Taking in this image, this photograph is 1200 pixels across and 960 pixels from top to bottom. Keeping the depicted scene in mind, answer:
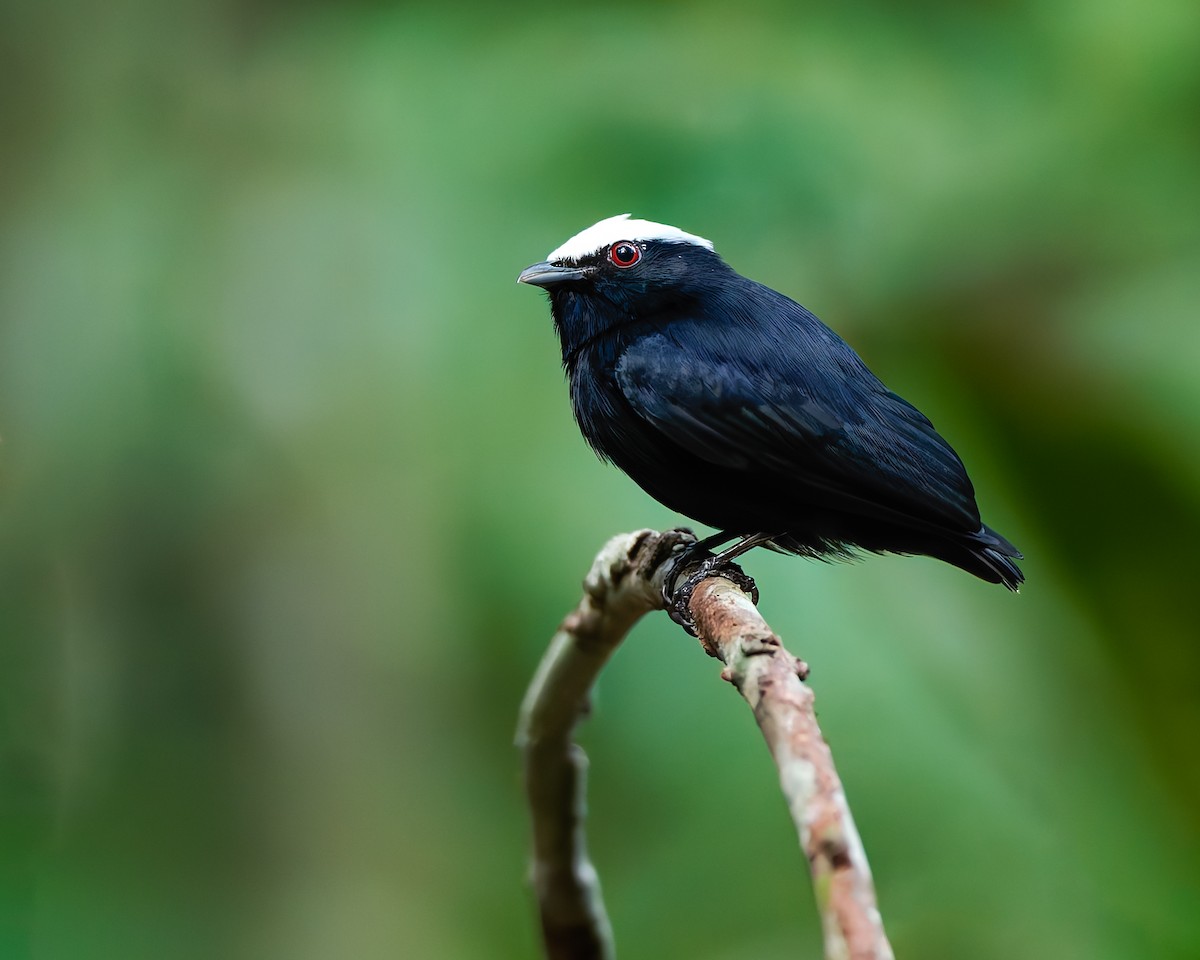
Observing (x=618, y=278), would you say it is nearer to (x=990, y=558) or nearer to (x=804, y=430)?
(x=804, y=430)

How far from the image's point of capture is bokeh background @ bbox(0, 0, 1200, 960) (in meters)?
3.38

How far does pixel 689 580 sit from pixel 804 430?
1.05 ft

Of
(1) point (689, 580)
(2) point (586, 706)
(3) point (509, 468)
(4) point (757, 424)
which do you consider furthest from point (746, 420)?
(3) point (509, 468)

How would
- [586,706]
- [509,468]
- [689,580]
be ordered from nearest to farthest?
[689,580] < [586,706] < [509,468]

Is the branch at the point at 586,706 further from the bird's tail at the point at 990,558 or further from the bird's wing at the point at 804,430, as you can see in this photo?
the bird's tail at the point at 990,558

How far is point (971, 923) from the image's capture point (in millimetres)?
3273

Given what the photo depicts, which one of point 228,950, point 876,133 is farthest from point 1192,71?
point 228,950

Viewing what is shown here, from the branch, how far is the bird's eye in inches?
22.2

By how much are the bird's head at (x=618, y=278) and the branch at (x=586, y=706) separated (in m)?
0.45

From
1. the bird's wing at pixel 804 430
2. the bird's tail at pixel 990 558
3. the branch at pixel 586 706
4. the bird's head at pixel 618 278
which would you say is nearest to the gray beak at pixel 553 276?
the bird's head at pixel 618 278

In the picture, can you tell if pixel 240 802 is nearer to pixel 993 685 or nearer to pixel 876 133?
pixel 993 685

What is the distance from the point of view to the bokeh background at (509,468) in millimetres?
3379

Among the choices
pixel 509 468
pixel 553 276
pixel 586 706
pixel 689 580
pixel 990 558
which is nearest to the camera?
pixel 689 580

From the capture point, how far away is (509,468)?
11.8 feet
